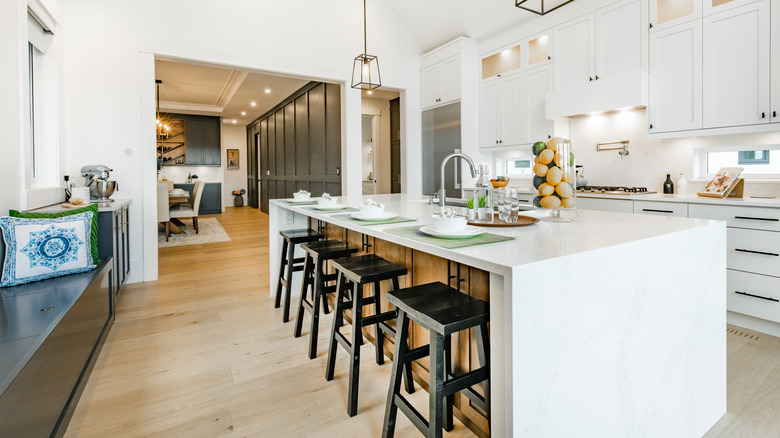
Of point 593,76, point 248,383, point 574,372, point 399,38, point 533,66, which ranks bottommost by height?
point 248,383

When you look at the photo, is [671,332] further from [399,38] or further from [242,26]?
[399,38]

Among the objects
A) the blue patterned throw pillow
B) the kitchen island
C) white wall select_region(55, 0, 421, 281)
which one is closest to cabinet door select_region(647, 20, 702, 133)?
the kitchen island

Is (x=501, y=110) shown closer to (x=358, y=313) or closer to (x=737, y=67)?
(x=737, y=67)

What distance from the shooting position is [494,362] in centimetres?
104

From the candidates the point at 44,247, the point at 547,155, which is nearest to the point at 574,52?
the point at 547,155

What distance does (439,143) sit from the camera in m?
5.35

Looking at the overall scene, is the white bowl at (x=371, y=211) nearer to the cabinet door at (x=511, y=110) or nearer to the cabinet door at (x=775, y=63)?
the cabinet door at (x=775, y=63)

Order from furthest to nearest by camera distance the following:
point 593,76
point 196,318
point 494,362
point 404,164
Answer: point 404,164 < point 593,76 < point 196,318 < point 494,362

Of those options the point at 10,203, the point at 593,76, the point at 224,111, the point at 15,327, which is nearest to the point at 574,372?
the point at 15,327

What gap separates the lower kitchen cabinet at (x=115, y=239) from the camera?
2.63 m

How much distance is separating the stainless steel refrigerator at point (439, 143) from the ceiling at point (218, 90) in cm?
218

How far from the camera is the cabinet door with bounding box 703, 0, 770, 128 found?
2744 mm

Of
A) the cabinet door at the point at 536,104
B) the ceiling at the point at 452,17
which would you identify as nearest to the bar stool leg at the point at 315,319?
the cabinet door at the point at 536,104

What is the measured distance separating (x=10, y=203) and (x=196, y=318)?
1.30 m
